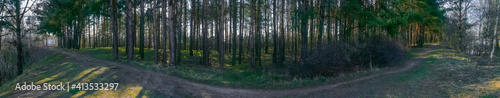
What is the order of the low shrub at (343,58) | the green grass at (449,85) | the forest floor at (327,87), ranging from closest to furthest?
1. the green grass at (449,85)
2. the forest floor at (327,87)
3. the low shrub at (343,58)

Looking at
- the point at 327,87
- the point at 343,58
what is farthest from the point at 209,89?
the point at 343,58

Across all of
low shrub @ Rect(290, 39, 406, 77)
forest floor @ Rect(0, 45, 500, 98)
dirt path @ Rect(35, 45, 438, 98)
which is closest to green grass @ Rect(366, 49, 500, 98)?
forest floor @ Rect(0, 45, 500, 98)

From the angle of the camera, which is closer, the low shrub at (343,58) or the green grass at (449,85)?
the green grass at (449,85)

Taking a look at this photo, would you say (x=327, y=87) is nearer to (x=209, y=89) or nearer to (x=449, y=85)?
(x=449, y=85)

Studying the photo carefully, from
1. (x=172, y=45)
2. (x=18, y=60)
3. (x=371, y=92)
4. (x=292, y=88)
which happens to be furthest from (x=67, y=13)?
(x=371, y=92)

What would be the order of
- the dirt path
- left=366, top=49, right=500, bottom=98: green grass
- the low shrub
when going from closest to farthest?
left=366, top=49, right=500, bottom=98: green grass → the dirt path → the low shrub

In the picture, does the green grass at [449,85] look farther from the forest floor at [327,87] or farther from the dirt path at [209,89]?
the dirt path at [209,89]

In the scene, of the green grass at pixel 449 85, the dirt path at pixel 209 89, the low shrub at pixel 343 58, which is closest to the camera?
the green grass at pixel 449 85

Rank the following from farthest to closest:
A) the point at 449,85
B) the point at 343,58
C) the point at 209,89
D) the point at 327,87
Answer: the point at 343,58 → the point at 209,89 → the point at 327,87 → the point at 449,85

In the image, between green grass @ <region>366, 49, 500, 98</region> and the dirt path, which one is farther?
the dirt path

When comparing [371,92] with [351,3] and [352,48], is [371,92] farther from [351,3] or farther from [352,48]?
[351,3]

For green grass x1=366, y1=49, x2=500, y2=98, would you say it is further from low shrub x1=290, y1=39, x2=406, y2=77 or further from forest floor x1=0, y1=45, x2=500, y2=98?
low shrub x1=290, y1=39, x2=406, y2=77

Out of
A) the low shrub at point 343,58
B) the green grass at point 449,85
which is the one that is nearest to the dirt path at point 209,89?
the green grass at point 449,85

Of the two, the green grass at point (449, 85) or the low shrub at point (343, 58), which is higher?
the low shrub at point (343, 58)
